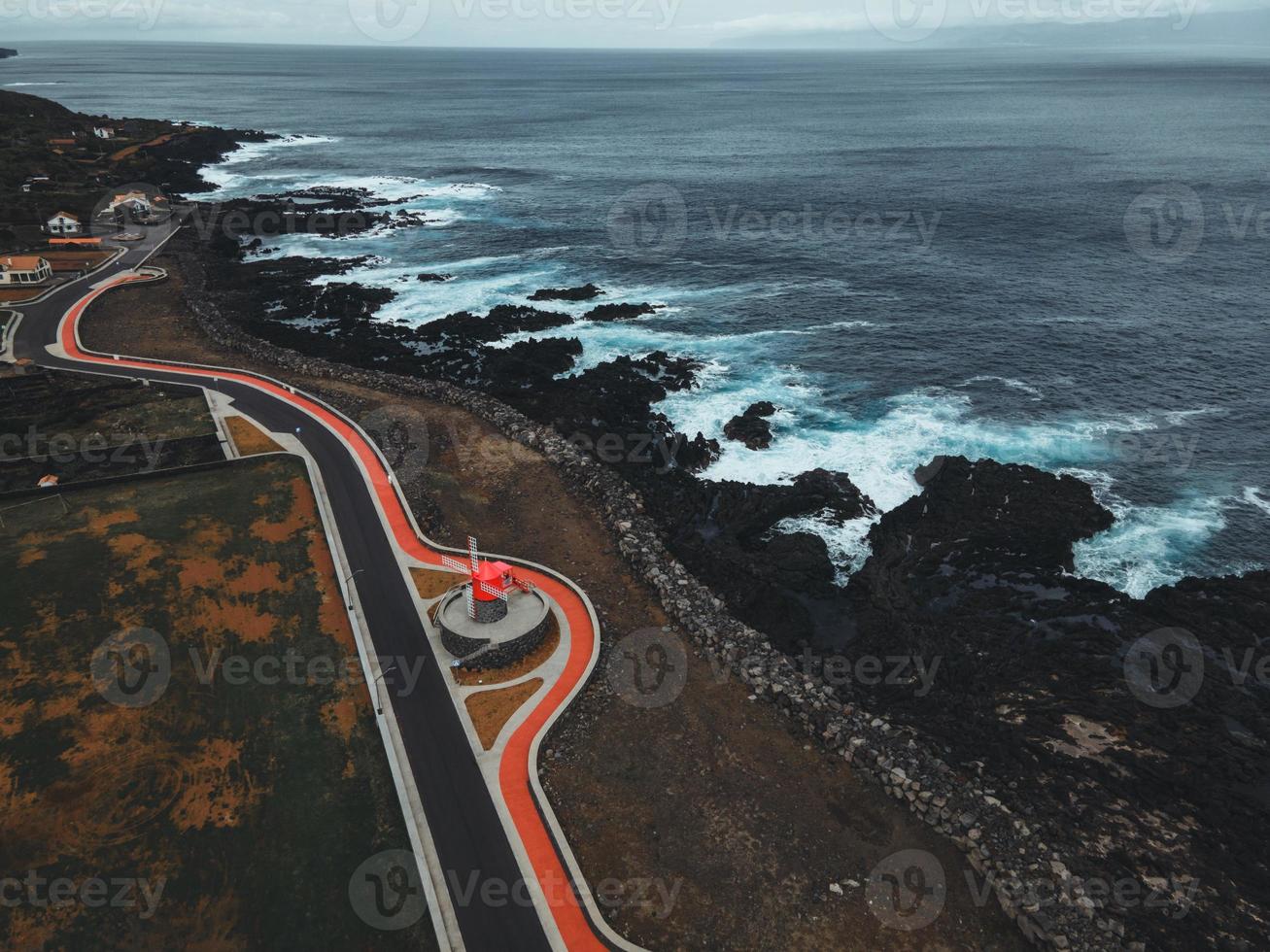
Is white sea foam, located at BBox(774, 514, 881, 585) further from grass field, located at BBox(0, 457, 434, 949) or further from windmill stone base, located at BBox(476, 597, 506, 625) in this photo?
grass field, located at BBox(0, 457, 434, 949)

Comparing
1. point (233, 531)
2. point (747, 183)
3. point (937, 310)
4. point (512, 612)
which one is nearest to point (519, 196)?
point (747, 183)

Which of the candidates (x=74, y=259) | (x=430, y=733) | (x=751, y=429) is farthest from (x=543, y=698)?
(x=74, y=259)

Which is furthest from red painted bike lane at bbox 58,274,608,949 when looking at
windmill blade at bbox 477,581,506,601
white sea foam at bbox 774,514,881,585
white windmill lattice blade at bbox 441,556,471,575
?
white sea foam at bbox 774,514,881,585

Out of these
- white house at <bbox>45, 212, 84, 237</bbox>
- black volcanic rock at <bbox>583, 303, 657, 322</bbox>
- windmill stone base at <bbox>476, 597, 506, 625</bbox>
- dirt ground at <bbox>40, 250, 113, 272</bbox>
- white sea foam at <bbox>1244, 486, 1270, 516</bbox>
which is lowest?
windmill stone base at <bbox>476, 597, 506, 625</bbox>

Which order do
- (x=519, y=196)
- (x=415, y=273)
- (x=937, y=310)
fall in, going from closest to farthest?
(x=937, y=310) → (x=415, y=273) → (x=519, y=196)

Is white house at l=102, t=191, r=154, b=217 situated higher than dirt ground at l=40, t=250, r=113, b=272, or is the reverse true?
white house at l=102, t=191, r=154, b=217

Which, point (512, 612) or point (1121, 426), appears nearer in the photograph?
point (512, 612)

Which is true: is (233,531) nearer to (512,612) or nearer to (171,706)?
(171,706)
